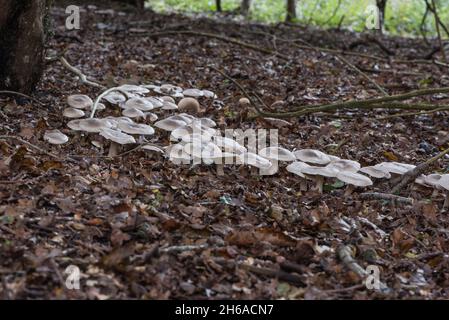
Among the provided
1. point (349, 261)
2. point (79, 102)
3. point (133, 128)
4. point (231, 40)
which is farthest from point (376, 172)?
point (231, 40)

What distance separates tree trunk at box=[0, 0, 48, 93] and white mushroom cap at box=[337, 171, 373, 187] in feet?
13.0

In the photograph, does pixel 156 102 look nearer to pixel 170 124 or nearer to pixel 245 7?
pixel 170 124

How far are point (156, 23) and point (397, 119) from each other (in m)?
7.12

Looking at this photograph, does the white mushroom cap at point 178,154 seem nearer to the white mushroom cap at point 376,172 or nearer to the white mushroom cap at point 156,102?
the white mushroom cap at point 156,102

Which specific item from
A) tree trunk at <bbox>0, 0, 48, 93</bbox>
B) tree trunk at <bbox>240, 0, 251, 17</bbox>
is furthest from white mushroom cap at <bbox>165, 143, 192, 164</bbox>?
tree trunk at <bbox>240, 0, 251, 17</bbox>

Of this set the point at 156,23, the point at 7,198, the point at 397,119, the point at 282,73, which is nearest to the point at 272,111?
the point at 397,119

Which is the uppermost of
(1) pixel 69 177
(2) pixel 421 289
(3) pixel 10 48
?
(3) pixel 10 48

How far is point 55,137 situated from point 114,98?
1.48 metres

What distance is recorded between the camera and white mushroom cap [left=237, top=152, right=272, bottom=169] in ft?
18.0

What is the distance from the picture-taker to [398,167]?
5.87 metres

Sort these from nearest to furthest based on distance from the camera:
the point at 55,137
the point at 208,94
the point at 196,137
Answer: the point at 196,137, the point at 55,137, the point at 208,94

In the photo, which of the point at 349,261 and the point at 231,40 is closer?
the point at 349,261

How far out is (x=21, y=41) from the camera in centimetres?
700

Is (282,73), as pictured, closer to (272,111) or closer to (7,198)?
(272,111)
